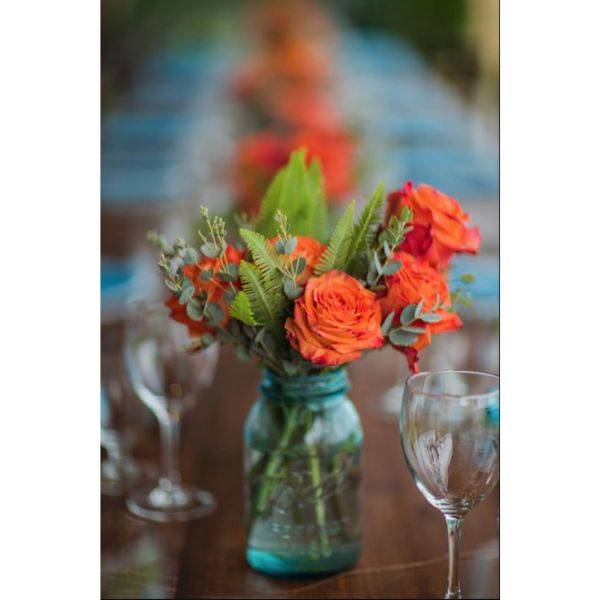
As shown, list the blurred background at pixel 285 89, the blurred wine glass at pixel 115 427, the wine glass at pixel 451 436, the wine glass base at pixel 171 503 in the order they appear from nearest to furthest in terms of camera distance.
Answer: the wine glass at pixel 451 436
the wine glass base at pixel 171 503
the blurred wine glass at pixel 115 427
the blurred background at pixel 285 89

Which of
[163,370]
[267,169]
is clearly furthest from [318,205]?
[267,169]

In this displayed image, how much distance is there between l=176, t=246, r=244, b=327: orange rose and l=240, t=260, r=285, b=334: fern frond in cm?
3

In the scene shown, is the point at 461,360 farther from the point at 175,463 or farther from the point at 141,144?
the point at 141,144

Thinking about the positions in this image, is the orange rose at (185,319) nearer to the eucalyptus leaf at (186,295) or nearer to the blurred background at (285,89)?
the eucalyptus leaf at (186,295)

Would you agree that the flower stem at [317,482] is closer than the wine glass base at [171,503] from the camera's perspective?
Yes

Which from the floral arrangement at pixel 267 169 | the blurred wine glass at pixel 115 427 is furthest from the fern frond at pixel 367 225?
the floral arrangement at pixel 267 169

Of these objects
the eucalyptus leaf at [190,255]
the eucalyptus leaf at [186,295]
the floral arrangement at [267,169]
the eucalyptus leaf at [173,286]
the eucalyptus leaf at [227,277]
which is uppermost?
the floral arrangement at [267,169]

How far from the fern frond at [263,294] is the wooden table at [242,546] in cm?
28

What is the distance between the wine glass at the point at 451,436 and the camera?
645mm

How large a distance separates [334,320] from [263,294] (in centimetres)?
7

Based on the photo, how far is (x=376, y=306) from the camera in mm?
688

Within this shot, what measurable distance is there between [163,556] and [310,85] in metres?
3.29

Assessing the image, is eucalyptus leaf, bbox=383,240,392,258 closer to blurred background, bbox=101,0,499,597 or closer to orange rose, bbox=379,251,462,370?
orange rose, bbox=379,251,462,370
